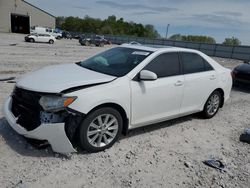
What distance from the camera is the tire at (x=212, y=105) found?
529 cm

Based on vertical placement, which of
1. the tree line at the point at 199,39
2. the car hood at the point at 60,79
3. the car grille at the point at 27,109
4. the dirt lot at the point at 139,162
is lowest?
the dirt lot at the point at 139,162

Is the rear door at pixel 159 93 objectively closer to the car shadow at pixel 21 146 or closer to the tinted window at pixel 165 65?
the tinted window at pixel 165 65

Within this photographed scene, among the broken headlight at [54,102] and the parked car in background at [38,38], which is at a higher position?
the parked car in background at [38,38]

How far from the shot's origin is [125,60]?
4.29 metres

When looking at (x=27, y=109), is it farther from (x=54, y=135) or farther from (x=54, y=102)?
(x=54, y=135)

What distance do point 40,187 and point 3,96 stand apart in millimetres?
3684

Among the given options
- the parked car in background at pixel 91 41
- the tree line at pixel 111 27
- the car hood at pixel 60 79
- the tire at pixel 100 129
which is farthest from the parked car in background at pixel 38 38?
the tree line at pixel 111 27

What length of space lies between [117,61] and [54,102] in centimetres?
158

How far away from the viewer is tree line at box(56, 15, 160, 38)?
85469 mm

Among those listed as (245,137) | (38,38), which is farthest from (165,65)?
(38,38)

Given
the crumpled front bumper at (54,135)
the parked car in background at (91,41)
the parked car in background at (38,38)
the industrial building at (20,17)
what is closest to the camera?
the crumpled front bumper at (54,135)

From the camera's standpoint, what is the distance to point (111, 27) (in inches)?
3403

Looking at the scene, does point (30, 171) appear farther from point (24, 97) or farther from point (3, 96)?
point (3, 96)

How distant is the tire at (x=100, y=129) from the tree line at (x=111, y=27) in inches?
3193
